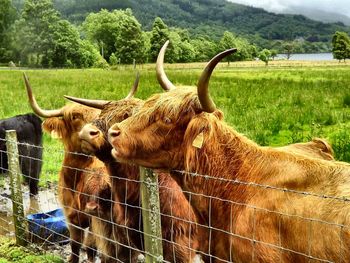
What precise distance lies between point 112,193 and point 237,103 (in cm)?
1042

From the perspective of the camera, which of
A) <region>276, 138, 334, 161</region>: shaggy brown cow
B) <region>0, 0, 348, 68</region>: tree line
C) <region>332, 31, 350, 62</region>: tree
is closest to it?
<region>276, 138, 334, 161</region>: shaggy brown cow

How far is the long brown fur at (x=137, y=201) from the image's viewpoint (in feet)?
13.9

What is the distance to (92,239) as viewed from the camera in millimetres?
5434

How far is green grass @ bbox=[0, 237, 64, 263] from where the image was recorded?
536 cm

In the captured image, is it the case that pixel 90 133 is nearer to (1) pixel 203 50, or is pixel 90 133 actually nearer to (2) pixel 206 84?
(2) pixel 206 84

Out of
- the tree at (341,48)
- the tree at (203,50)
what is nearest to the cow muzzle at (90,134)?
the tree at (341,48)

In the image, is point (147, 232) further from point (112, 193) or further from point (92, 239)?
point (92, 239)

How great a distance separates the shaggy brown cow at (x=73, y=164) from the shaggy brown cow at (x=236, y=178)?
5.89ft

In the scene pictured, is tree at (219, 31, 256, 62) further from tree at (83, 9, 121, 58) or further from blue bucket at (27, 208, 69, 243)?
blue bucket at (27, 208, 69, 243)

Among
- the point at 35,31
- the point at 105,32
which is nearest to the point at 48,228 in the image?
the point at 35,31

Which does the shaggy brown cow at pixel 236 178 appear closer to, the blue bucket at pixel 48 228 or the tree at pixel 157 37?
the blue bucket at pixel 48 228

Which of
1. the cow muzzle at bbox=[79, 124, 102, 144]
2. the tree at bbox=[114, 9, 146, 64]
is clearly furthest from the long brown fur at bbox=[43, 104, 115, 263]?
the tree at bbox=[114, 9, 146, 64]

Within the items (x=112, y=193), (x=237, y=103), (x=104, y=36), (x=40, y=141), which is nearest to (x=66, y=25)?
(x=104, y=36)

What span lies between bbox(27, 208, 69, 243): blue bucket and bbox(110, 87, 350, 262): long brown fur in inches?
106
